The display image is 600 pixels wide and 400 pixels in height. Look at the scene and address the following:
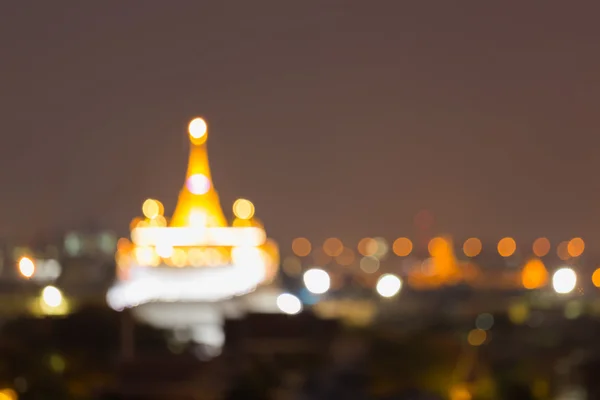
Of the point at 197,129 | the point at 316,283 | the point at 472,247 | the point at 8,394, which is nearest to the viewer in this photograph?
the point at 8,394

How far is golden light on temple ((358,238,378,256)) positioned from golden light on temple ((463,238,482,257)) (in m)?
6.82

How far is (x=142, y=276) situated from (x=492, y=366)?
29690mm

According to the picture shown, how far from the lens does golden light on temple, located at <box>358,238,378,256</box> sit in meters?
121

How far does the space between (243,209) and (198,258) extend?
12.9 meters

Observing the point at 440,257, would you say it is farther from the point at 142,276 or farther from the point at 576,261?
the point at 142,276

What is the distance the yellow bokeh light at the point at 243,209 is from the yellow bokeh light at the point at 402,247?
144ft

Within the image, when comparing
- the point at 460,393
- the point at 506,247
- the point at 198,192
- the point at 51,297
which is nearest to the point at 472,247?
the point at 506,247

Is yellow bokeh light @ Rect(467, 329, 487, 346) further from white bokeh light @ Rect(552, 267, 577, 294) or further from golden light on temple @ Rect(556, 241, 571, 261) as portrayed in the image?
golden light on temple @ Rect(556, 241, 571, 261)

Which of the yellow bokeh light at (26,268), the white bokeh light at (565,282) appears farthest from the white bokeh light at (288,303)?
the white bokeh light at (565,282)

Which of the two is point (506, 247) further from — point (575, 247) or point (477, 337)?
point (477, 337)

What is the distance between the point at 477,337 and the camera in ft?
106

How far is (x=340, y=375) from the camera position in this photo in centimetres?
2209

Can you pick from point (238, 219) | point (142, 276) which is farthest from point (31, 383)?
point (238, 219)

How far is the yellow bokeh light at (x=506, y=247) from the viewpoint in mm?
101375
